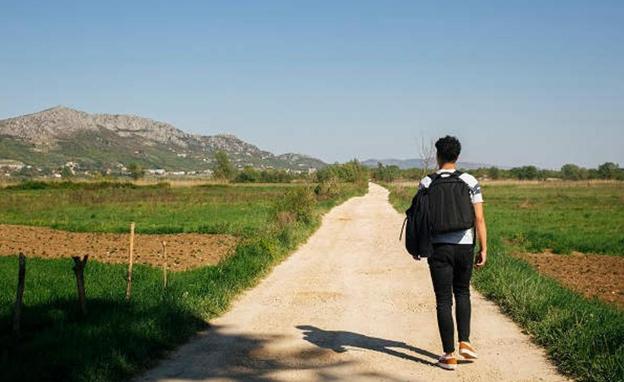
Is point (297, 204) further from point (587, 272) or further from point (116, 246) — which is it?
point (587, 272)

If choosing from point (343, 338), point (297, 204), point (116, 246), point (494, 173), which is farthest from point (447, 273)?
point (494, 173)

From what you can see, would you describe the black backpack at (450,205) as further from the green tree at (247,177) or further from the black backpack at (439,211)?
the green tree at (247,177)

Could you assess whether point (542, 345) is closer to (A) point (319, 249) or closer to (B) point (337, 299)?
(B) point (337, 299)

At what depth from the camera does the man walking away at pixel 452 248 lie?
6.07 metres

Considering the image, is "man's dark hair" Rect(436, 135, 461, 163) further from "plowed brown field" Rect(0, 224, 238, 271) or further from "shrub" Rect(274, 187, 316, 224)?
"shrub" Rect(274, 187, 316, 224)

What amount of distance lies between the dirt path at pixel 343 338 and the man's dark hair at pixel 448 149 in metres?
2.23

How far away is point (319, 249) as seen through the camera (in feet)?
58.9

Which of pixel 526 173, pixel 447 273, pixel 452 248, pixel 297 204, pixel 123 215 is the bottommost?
pixel 123 215

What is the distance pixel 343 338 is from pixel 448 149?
111 inches

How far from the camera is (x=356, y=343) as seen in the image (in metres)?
7.16

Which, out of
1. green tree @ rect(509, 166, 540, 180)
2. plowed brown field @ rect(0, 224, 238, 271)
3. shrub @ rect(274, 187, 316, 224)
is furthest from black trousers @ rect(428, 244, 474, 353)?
green tree @ rect(509, 166, 540, 180)

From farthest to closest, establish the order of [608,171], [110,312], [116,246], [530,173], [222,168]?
[530,173] < [608,171] < [222,168] < [116,246] < [110,312]

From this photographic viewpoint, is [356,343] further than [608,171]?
No

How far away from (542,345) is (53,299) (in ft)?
25.7
